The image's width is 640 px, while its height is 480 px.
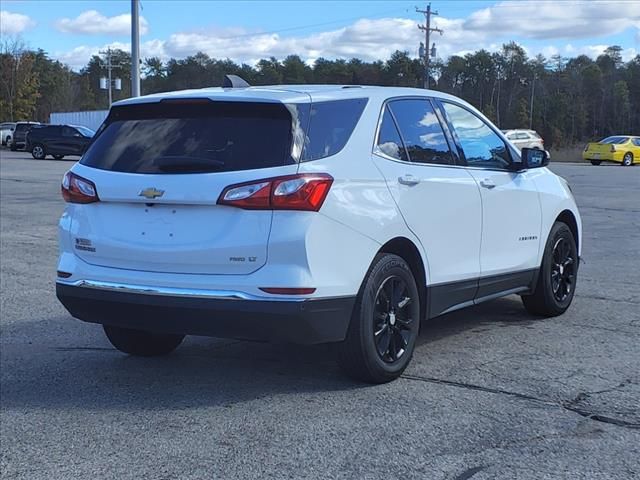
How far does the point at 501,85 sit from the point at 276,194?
11089 cm

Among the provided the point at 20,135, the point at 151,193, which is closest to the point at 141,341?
→ the point at 151,193

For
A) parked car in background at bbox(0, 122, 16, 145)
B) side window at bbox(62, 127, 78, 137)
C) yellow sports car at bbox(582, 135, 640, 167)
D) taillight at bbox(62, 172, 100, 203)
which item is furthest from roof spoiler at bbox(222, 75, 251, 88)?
parked car in background at bbox(0, 122, 16, 145)

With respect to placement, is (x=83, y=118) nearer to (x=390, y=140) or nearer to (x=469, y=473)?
(x=390, y=140)

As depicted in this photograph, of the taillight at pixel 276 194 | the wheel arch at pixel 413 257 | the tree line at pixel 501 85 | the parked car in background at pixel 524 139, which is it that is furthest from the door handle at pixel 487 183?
the tree line at pixel 501 85

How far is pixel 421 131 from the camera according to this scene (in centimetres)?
538

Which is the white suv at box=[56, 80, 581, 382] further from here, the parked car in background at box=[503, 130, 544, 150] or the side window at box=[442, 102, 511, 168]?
the parked car in background at box=[503, 130, 544, 150]

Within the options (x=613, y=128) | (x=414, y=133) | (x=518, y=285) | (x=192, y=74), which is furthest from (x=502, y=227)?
(x=613, y=128)

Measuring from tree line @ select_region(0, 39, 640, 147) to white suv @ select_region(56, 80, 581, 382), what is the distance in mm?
69394

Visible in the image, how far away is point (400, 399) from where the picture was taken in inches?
180

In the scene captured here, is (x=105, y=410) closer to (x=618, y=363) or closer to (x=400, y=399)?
(x=400, y=399)

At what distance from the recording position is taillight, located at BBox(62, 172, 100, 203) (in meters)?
4.72

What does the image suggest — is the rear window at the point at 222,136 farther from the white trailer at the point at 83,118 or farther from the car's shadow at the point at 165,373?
the white trailer at the point at 83,118

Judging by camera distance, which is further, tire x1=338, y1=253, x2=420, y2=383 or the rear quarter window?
tire x1=338, y1=253, x2=420, y2=383

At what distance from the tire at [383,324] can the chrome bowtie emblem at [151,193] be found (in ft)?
4.22
